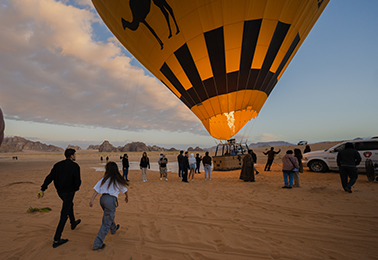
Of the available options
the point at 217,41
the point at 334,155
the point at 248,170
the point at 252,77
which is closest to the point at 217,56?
the point at 217,41

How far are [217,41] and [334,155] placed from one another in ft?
27.7

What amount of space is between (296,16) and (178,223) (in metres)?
9.05

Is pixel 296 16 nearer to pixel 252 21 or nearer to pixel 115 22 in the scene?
pixel 252 21

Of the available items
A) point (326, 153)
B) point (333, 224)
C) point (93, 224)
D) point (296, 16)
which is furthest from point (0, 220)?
point (326, 153)

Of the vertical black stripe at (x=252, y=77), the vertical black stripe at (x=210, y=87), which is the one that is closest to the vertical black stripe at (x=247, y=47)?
the vertical black stripe at (x=252, y=77)

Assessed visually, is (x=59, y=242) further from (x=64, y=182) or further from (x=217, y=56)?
(x=217, y=56)

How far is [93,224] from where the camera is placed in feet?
13.2

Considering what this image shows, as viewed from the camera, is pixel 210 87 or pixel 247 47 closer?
pixel 247 47

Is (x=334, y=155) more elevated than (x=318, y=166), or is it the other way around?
(x=334, y=155)

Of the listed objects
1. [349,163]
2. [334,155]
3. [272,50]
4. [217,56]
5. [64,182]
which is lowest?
[64,182]

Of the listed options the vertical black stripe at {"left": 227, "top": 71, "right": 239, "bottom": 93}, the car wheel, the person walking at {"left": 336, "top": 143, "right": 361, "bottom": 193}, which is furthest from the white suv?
the vertical black stripe at {"left": 227, "top": 71, "right": 239, "bottom": 93}

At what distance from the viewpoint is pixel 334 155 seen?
966 centimetres

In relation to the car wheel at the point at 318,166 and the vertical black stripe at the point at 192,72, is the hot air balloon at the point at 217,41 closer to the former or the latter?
the vertical black stripe at the point at 192,72

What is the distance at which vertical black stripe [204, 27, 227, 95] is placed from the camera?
8305 millimetres
